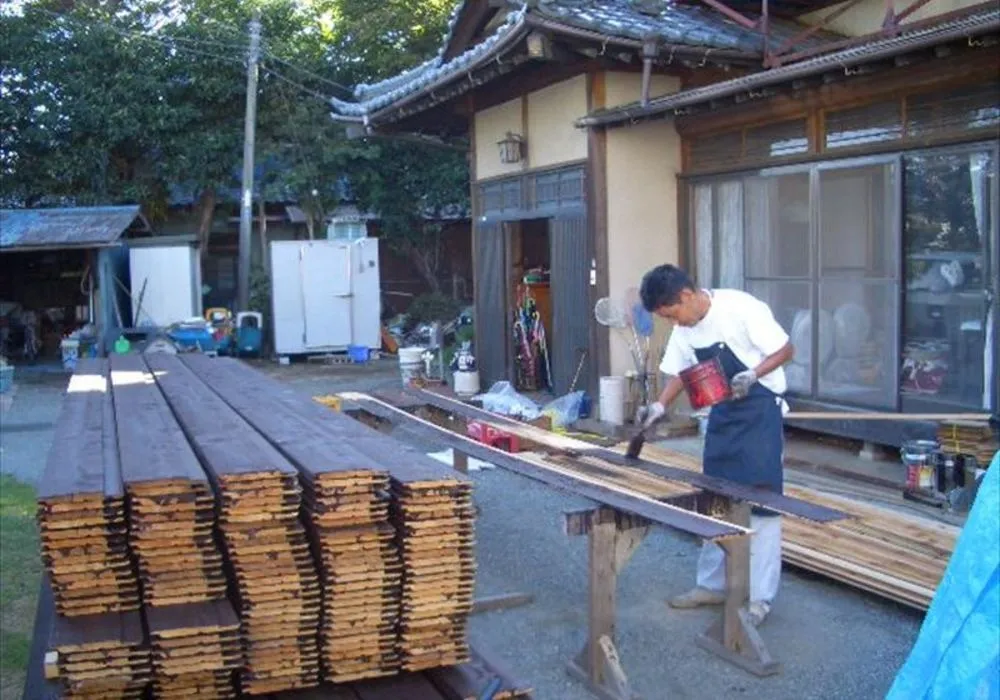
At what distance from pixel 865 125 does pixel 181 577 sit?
641 centimetres

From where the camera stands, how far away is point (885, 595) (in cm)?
534

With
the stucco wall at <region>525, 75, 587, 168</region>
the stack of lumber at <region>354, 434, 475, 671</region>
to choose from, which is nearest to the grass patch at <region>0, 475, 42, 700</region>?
the stack of lumber at <region>354, 434, 475, 671</region>

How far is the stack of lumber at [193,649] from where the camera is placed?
2.97 m

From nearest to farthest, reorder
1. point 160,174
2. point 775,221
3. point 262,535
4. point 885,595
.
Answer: point 262,535
point 885,595
point 775,221
point 160,174

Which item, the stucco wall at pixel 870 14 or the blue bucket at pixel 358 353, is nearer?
the stucco wall at pixel 870 14

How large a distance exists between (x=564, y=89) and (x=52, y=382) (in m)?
10.7

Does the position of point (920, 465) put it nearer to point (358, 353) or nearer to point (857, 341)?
point (857, 341)

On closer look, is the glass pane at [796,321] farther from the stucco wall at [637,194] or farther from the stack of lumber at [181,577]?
the stack of lumber at [181,577]

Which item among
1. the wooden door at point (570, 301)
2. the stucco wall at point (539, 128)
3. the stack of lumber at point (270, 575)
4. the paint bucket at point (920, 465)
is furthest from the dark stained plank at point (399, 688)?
the stucco wall at point (539, 128)

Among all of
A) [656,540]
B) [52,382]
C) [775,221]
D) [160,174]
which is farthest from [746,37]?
[160,174]

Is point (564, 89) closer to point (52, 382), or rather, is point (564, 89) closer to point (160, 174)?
point (52, 382)

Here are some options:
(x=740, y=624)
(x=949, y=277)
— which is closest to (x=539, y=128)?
(x=949, y=277)

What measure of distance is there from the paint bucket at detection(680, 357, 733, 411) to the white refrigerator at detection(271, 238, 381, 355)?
1519cm

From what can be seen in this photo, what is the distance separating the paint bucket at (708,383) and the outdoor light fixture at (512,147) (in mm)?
6791
